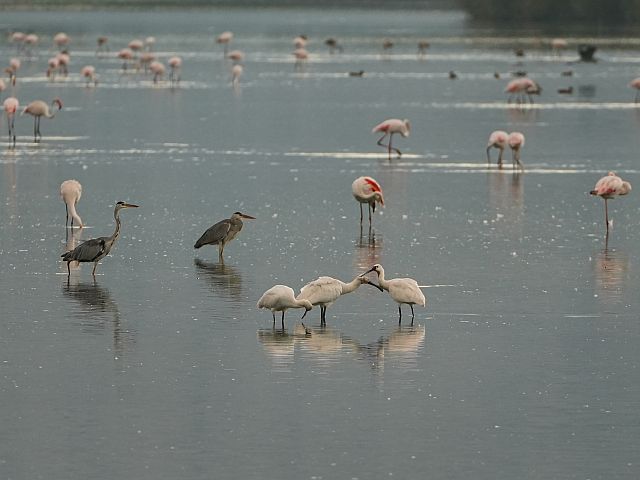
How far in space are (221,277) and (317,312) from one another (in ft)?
7.37

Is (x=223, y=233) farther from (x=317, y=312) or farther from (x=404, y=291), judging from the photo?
(x=404, y=291)

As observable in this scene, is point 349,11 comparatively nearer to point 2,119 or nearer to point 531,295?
point 2,119

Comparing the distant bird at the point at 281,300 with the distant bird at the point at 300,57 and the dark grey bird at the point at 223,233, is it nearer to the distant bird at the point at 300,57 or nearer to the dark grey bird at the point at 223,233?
the dark grey bird at the point at 223,233

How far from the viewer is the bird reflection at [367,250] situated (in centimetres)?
1775

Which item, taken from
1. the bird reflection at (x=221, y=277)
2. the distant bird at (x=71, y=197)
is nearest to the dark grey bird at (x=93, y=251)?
the bird reflection at (x=221, y=277)

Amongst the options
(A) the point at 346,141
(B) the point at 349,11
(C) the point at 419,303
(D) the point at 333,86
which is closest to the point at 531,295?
(C) the point at 419,303

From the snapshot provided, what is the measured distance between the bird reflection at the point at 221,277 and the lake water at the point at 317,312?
0.04 metres

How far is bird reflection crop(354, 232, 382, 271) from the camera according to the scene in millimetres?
17750

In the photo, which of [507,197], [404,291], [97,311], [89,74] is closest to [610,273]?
[404,291]

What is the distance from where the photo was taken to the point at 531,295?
1599cm

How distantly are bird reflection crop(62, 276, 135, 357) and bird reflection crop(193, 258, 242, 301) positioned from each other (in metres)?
1.03

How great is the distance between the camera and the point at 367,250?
1873 centimetres

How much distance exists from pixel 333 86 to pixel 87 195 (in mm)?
27916

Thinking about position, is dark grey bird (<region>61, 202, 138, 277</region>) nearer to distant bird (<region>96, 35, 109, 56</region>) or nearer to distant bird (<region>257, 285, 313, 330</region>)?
distant bird (<region>257, 285, 313, 330</region>)
